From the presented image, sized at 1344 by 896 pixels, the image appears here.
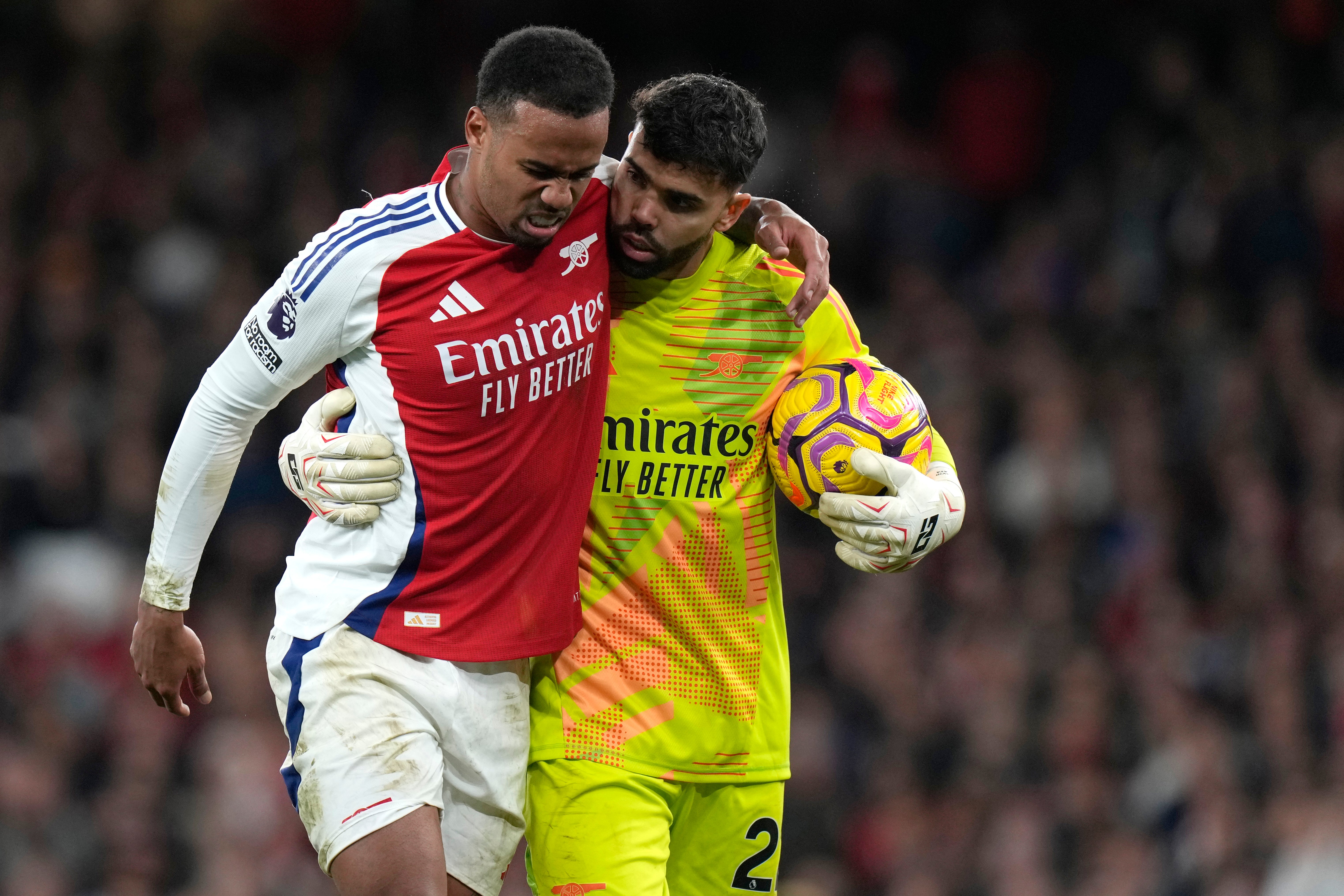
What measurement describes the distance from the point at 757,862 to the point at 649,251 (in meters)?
1.58

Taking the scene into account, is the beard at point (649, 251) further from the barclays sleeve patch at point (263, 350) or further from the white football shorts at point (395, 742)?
the white football shorts at point (395, 742)

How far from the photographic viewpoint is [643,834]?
157 inches

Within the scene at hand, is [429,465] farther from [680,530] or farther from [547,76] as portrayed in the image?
[547,76]

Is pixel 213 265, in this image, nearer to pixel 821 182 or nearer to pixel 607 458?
pixel 821 182

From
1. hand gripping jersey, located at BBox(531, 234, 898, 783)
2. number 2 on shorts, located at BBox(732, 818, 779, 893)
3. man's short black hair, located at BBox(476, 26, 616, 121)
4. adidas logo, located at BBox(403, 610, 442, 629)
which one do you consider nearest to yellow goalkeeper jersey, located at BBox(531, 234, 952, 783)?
hand gripping jersey, located at BBox(531, 234, 898, 783)

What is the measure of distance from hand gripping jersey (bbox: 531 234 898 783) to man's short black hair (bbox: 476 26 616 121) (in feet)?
2.00

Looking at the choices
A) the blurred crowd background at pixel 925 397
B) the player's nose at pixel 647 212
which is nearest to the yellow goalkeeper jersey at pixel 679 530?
the player's nose at pixel 647 212

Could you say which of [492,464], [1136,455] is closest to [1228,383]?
[1136,455]

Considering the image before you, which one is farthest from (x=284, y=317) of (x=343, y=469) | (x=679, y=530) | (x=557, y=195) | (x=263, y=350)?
(x=679, y=530)

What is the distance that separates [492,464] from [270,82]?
7954 mm

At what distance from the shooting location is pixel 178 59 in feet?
35.6

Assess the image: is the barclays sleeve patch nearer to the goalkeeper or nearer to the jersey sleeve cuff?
the goalkeeper

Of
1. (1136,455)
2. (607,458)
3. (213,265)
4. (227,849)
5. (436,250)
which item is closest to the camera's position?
(436,250)

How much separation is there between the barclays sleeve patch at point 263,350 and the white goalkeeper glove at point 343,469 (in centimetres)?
14
